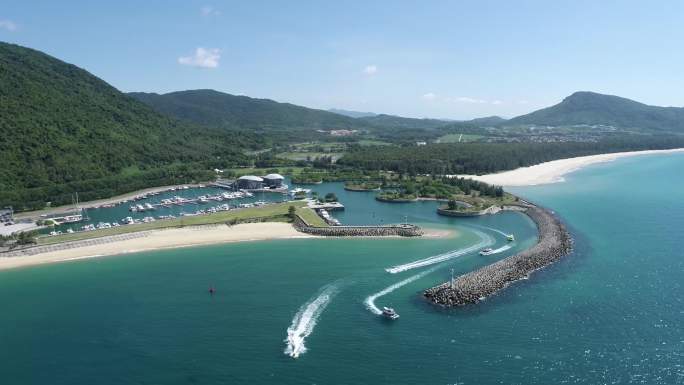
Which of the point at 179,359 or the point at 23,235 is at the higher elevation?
the point at 23,235

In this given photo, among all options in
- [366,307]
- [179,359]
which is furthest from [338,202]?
[179,359]

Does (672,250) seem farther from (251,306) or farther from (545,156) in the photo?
(545,156)

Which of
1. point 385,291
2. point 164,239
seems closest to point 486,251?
point 385,291

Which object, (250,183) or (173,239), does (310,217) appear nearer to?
(173,239)

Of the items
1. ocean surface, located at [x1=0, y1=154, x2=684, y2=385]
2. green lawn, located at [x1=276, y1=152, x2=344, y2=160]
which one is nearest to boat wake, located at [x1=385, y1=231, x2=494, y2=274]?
ocean surface, located at [x1=0, y1=154, x2=684, y2=385]

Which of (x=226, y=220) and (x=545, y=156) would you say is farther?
(x=545, y=156)

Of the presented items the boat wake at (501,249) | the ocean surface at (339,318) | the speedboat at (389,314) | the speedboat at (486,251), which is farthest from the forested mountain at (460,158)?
the speedboat at (389,314)
